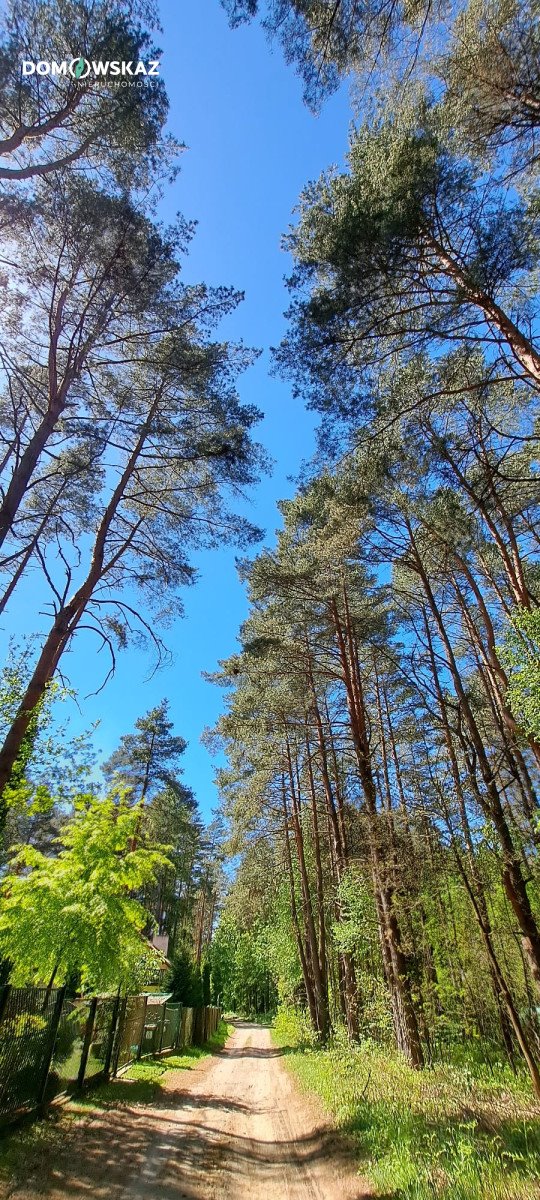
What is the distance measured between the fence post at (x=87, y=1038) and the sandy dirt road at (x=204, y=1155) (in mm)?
926

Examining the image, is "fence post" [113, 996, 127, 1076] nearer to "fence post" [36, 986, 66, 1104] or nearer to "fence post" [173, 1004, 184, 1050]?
"fence post" [36, 986, 66, 1104]

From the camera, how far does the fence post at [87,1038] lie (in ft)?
27.7

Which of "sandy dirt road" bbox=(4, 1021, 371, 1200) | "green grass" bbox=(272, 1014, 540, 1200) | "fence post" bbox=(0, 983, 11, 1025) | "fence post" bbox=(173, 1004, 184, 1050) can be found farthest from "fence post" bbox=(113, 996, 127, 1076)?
"fence post" bbox=(173, 1004, 184, 1050)

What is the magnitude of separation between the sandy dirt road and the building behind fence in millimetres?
806

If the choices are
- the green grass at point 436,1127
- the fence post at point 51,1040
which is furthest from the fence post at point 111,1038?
the green grass at point 436,1127

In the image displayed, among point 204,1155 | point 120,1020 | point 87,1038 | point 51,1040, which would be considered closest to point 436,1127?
point 204,1155

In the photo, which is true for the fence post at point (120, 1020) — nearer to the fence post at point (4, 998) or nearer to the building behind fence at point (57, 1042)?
the building behind fence at point (57, 1042)

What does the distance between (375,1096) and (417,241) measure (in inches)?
453

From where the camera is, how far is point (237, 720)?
13711 mm

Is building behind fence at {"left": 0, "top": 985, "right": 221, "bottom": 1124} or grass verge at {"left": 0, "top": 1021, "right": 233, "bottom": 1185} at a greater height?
building behind fence at {"left": 0, "top": 985, "right": 221, "bottom": 1124}

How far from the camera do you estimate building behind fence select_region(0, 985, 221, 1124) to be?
627 cm

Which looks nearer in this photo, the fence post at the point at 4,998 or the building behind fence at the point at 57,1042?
the fence post at the point at 4,998

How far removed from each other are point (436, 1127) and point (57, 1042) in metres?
5.46

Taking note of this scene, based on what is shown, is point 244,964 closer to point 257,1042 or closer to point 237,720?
point 257,1042
